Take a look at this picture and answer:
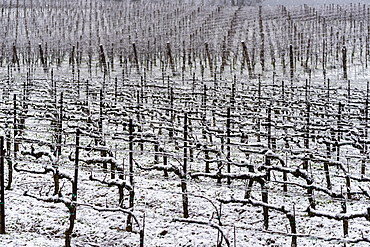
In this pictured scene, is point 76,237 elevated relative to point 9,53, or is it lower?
lower

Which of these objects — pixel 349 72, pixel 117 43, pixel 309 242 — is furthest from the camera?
pixel 117 43

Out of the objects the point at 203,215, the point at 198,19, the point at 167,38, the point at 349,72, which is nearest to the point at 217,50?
the point at 167,38

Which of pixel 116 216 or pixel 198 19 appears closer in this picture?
pixel 116 216

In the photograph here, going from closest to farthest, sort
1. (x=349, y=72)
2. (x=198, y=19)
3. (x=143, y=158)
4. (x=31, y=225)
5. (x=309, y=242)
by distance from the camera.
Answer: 1. (x=309, y=242)
2. (x=31, y=225)
3. (x=143, y=158)
4. (x=349, y=72)
5. (x=198, y=19)

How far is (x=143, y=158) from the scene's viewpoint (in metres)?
8.61

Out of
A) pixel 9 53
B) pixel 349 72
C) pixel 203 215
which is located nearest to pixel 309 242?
pixel 203 215

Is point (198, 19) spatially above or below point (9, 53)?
above

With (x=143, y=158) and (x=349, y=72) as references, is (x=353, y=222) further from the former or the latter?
(x=349, y=72)

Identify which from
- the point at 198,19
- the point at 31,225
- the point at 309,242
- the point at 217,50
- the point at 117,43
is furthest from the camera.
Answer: the point at 198,19

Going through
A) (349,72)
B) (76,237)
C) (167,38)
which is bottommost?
(76,237)

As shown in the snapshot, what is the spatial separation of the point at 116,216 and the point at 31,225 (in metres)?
1.22

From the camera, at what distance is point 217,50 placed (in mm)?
25672

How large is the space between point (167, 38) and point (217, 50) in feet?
12.1

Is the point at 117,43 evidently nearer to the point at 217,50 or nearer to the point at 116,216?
the point at 217,50
